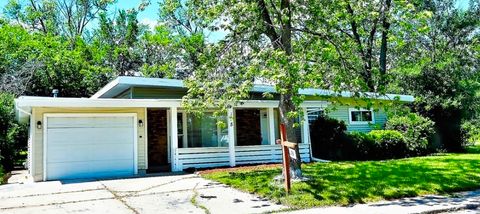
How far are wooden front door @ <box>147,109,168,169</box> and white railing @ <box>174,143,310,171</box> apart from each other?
1.95 metres

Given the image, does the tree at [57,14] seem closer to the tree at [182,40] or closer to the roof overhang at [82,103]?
the tree at [182,40]

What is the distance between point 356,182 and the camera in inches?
376

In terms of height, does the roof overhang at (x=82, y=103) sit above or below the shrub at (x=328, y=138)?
above

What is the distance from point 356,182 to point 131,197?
17.2 feet

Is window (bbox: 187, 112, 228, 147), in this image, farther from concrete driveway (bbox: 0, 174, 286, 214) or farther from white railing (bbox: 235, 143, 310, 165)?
concrete driveway (bbox: 0, 174, 286, 214)

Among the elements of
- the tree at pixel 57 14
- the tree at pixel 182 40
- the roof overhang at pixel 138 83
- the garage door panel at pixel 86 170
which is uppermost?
the tree at pixel 57 14

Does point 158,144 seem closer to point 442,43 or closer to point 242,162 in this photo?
point 242,162

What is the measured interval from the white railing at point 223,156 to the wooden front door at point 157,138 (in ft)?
6.39

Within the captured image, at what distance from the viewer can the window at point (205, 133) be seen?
15.2 m

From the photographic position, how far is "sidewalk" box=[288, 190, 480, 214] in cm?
690

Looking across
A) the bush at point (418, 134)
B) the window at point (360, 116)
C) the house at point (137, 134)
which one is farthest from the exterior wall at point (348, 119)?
the house at point (137, 134)

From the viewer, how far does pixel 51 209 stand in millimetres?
7539

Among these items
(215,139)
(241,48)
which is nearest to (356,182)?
(241,48)

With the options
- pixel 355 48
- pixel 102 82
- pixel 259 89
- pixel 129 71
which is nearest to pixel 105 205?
pixel 355 48
